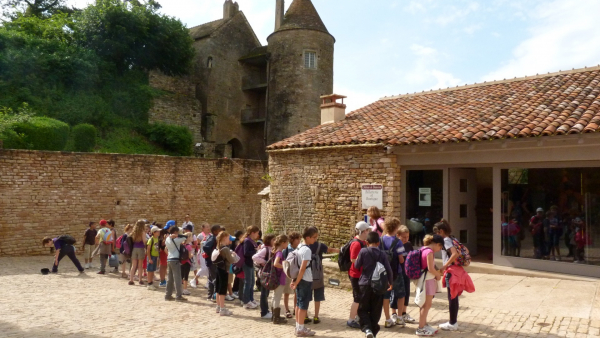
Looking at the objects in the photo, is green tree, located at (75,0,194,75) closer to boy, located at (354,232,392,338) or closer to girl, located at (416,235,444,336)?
boy, located at (354,232,392,338)

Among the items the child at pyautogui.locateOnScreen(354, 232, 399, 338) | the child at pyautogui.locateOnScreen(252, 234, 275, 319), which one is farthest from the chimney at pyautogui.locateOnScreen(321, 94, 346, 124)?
the child at pyautogui.locateOnScreen(354, 232, 399, 338)

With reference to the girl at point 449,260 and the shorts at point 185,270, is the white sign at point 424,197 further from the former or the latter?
the shorts at point 185,270

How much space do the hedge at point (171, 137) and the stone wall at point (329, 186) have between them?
12.2 m

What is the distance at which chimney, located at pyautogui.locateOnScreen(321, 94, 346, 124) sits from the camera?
50.7ft

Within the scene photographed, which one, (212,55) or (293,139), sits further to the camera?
(212,55)

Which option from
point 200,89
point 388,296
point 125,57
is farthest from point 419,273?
point 200,89

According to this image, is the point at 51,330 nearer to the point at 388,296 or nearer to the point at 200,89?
the point at 388,296

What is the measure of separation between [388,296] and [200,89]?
1054 inches

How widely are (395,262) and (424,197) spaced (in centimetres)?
514

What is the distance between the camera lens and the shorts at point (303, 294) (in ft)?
21.3

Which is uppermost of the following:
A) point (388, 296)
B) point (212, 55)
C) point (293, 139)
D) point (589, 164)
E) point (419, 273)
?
→ point (212, 55)

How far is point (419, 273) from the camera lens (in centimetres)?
631

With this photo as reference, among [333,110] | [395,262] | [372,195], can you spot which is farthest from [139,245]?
[333,110]

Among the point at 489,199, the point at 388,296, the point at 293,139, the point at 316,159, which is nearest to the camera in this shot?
the point at 388,296
